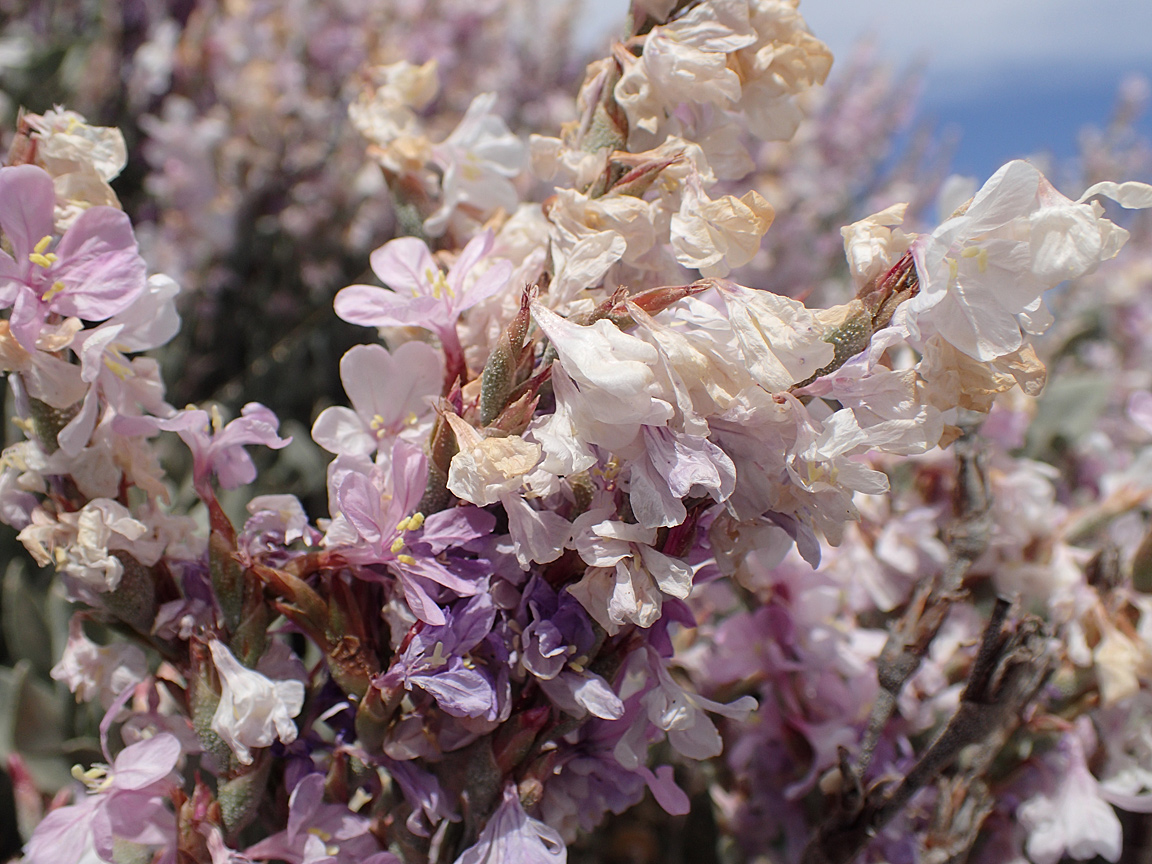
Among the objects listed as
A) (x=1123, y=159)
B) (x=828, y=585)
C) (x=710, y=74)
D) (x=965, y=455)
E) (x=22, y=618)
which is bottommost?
(x=1123, y=159)

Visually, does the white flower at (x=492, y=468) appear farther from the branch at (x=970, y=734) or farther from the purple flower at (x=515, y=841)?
the branch at (x=970, y=734)

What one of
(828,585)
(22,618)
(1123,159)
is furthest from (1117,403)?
(1123,159)

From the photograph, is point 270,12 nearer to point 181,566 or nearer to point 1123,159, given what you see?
point 181,566

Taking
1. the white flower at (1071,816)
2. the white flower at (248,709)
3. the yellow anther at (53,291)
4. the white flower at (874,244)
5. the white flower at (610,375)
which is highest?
the white flower at (874,244)

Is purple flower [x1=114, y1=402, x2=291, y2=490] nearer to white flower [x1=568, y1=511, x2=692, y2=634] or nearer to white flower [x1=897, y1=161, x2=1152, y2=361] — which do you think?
white flower [x1=568, y1=511, x2=692, y2=634]

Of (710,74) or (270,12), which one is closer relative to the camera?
(710,74)

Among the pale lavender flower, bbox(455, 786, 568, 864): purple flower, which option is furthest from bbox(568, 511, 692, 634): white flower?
the pale lavender flower

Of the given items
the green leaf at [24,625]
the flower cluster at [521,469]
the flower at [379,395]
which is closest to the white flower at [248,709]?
the flower cluster at [521,469]
